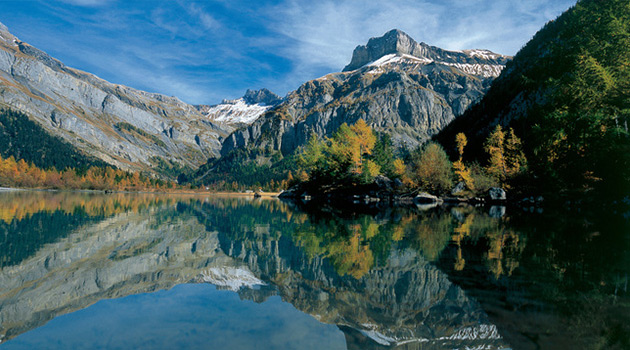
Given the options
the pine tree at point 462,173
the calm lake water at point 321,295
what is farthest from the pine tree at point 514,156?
the calm lake water at point 321,295

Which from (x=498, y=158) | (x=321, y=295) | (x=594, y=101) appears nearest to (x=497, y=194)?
(x=498, y=158)

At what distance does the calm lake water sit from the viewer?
6418mm

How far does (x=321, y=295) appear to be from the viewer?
896 centimetres

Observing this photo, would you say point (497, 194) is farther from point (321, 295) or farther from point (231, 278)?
point (231, 278)

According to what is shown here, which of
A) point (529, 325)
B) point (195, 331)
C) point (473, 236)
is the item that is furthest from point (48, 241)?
point (473, 236)

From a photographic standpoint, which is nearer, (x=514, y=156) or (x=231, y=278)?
(x=231, y=278)

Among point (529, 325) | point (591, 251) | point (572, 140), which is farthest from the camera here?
point (572, 140)

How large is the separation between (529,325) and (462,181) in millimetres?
71652

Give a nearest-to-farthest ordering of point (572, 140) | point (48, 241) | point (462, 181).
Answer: point (48, 241)
point (572, 140)
point (462, 181)

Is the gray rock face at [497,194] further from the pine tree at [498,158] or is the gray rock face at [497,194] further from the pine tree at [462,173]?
the pine tree at [462,173]

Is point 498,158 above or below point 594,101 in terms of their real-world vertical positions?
below

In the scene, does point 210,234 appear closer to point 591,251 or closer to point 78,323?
point 78,323

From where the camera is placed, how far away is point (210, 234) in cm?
2184

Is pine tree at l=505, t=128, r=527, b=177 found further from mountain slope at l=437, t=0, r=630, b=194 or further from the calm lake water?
the calm lake water
